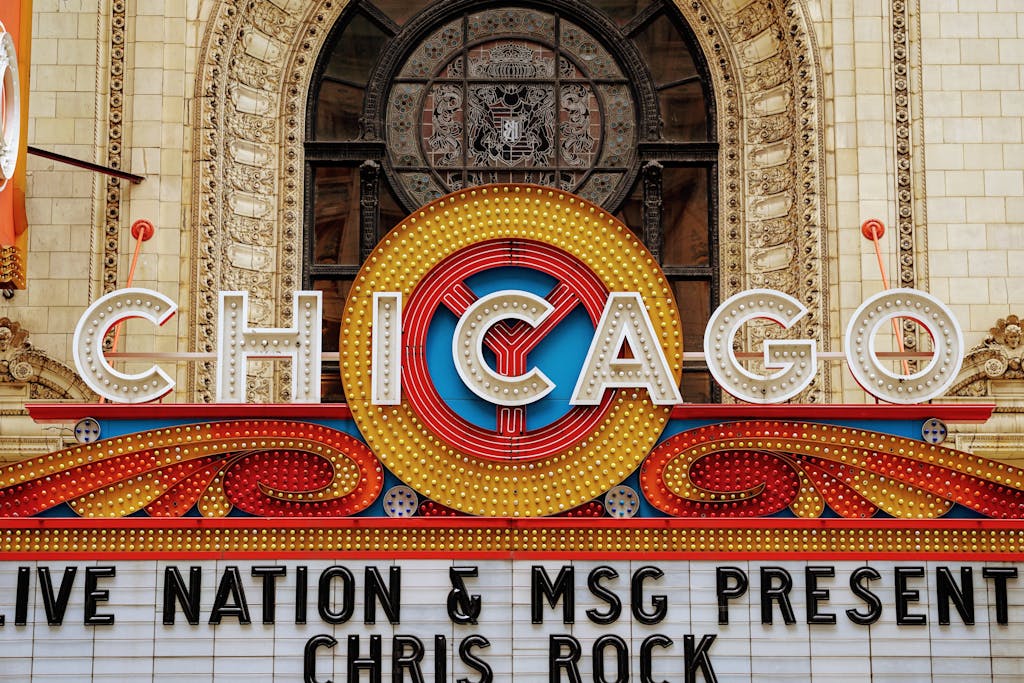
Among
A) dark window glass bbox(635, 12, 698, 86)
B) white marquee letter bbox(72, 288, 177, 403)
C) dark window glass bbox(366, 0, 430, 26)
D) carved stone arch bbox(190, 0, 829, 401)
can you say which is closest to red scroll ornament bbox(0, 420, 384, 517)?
white marquee letter bbox(72, 288, 177, 403)

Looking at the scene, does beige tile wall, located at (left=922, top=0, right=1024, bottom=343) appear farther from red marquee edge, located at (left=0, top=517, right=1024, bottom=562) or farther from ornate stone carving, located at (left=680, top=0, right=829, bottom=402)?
red marquee edge, located at (left=0, top=517, right=1024, bottom=562)

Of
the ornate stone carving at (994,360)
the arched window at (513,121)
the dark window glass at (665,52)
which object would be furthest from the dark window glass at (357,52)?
the ornate stone carving at (994,360)

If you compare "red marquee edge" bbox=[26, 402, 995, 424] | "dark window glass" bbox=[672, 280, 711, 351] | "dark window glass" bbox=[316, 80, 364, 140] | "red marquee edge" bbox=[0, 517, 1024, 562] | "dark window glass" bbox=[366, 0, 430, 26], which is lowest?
"red marquee edge" bbox=[0, 517, 1024, 562]

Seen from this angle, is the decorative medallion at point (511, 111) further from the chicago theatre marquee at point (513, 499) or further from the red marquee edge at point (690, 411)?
the red marquee edge at point (690, 411)

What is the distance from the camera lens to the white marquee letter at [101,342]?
1313 cm

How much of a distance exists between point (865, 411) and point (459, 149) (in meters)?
6.78

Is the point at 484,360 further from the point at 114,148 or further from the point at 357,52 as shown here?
the point at 357,52

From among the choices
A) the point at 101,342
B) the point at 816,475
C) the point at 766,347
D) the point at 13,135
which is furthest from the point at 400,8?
the point at 816,475

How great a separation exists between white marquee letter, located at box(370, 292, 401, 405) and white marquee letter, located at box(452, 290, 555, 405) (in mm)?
497

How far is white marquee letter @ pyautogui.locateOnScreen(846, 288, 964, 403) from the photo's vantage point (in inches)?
511

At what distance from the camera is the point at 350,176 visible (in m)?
A: 18.0

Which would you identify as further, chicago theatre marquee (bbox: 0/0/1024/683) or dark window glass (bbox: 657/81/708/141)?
dark window glass (bbox: 657/81/708/141)

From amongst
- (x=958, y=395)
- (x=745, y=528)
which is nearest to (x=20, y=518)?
(x=745, y=528)

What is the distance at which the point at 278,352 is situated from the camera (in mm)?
13062
